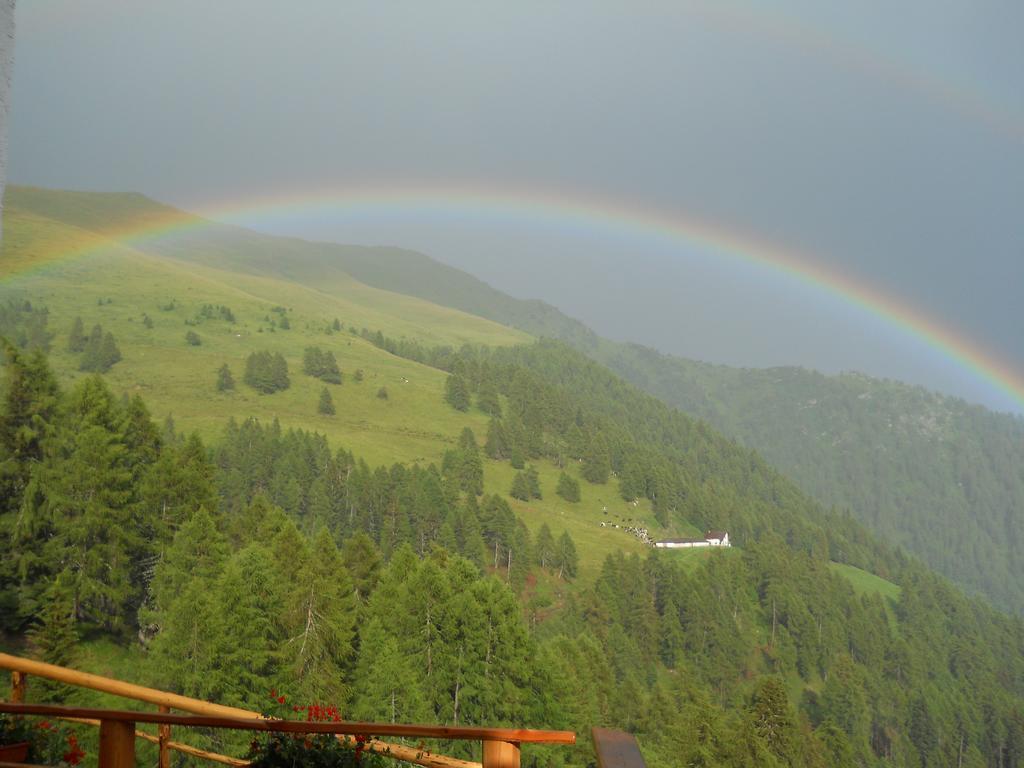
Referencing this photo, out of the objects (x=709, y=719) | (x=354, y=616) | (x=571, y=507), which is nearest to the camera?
(x=354, y=616)

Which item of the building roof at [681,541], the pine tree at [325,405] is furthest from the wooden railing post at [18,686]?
the building roof at [681,541]

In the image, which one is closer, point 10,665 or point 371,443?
point 10,665

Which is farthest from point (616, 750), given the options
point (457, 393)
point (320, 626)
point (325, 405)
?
point (457, 393)

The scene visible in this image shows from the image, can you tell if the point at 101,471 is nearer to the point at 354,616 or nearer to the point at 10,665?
the point at 354,616

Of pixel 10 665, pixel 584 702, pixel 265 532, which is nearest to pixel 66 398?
pixel 265 532

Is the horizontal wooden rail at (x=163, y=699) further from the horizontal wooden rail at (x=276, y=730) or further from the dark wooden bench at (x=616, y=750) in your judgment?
the dark wooden bench at (x=616, y=750)

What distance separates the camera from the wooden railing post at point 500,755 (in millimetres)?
5680

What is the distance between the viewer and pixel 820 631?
150625 mm

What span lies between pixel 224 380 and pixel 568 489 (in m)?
69.9

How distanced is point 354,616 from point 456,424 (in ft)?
403

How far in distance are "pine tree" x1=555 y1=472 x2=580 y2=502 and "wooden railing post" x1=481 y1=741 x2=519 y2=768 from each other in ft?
525

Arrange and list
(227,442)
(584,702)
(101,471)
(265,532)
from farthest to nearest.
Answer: (227,442) < (584,702) < (265,532) < (101,471)

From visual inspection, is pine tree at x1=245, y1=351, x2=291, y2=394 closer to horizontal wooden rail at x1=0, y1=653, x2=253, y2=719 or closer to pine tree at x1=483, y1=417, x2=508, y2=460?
pine tree at x1=483, y1=417, x2=508, y2=460

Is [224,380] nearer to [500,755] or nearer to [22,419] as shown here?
[22,419]
